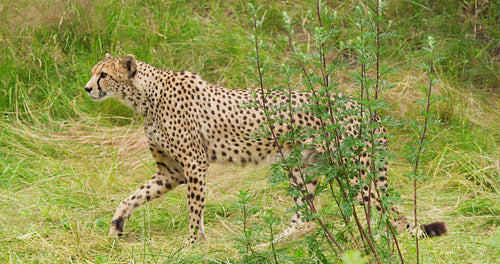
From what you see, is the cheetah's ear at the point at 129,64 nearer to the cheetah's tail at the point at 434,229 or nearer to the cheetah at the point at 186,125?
the cheetah at the point at 186,125

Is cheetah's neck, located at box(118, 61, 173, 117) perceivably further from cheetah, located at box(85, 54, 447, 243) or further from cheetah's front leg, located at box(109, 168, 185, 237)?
cheetah's front leg, located at box(109, 168, 185, 237)

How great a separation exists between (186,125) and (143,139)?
60.5 inches

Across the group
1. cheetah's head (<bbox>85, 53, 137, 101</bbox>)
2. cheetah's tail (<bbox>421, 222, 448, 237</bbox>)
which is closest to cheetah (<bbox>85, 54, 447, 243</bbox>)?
cheetah's head (<bbox>85, 53, 137, 101</bbox>)

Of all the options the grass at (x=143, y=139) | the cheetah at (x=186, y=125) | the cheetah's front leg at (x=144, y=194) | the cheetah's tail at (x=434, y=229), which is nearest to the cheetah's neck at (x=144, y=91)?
the cheetah at (x=186, y=125)

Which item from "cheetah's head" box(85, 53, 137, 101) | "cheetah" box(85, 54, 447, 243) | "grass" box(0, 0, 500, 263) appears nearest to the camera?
"grass" box(0, 0, 500, 263)

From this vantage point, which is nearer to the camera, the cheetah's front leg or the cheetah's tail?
the cheetah's tail

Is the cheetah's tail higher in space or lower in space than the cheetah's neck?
lower

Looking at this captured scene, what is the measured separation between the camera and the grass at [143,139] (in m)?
3.81

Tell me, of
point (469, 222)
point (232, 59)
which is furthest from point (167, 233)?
point (232, 59)

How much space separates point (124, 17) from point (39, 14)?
0.81 meters

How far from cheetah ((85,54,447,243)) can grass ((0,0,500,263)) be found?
0.23m

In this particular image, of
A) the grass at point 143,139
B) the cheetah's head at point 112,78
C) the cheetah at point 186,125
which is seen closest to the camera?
the grass at point 143,139

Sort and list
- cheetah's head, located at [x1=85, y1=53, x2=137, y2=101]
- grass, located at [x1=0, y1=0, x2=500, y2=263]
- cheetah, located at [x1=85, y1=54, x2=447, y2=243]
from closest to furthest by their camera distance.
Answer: grass, located at [x1=0, y1=0, x2=500, y2=263] → cheetah, located at [x1=85, y1=54, x2=447, y2=243] → cheetah's head, located at [x1=85, y1=53, x2=137, y2=101]

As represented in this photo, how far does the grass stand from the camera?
381 centimetres
